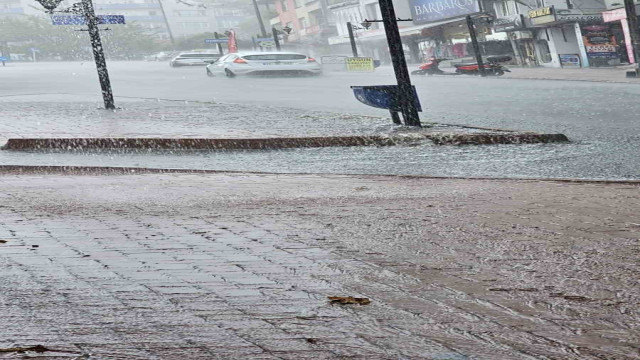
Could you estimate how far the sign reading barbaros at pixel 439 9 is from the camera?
152 ft

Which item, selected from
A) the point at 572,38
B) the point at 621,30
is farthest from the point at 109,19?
the point at 572,38

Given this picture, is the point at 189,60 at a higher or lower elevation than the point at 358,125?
higher

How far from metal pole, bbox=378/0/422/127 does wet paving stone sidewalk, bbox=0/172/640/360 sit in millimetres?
6108

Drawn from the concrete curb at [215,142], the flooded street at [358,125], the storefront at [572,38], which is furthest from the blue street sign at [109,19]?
the storefront at [572,38]

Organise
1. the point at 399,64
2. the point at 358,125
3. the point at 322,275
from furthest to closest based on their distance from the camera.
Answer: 1. the point at 358,125
2. the point at 399,64
3. the point at 322,275

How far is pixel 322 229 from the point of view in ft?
16.3

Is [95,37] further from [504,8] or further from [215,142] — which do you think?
[504,8]

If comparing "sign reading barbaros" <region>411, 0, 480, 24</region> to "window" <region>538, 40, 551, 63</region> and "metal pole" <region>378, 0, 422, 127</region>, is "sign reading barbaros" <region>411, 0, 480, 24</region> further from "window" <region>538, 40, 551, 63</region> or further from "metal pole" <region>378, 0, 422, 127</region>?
"metal pole" <region>378, 0, 422, 127</region>

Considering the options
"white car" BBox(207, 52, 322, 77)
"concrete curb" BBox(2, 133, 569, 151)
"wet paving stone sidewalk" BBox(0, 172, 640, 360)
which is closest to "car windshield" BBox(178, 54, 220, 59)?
"white car" BBox(207, 52, 322, 77)

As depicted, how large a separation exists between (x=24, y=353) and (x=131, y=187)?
4.88m

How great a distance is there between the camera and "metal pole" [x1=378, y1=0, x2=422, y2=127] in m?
12.4

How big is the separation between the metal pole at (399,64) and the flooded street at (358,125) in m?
0.40

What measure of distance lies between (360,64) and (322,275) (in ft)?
123

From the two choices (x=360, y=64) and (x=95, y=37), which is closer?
(x=95, y=37)
